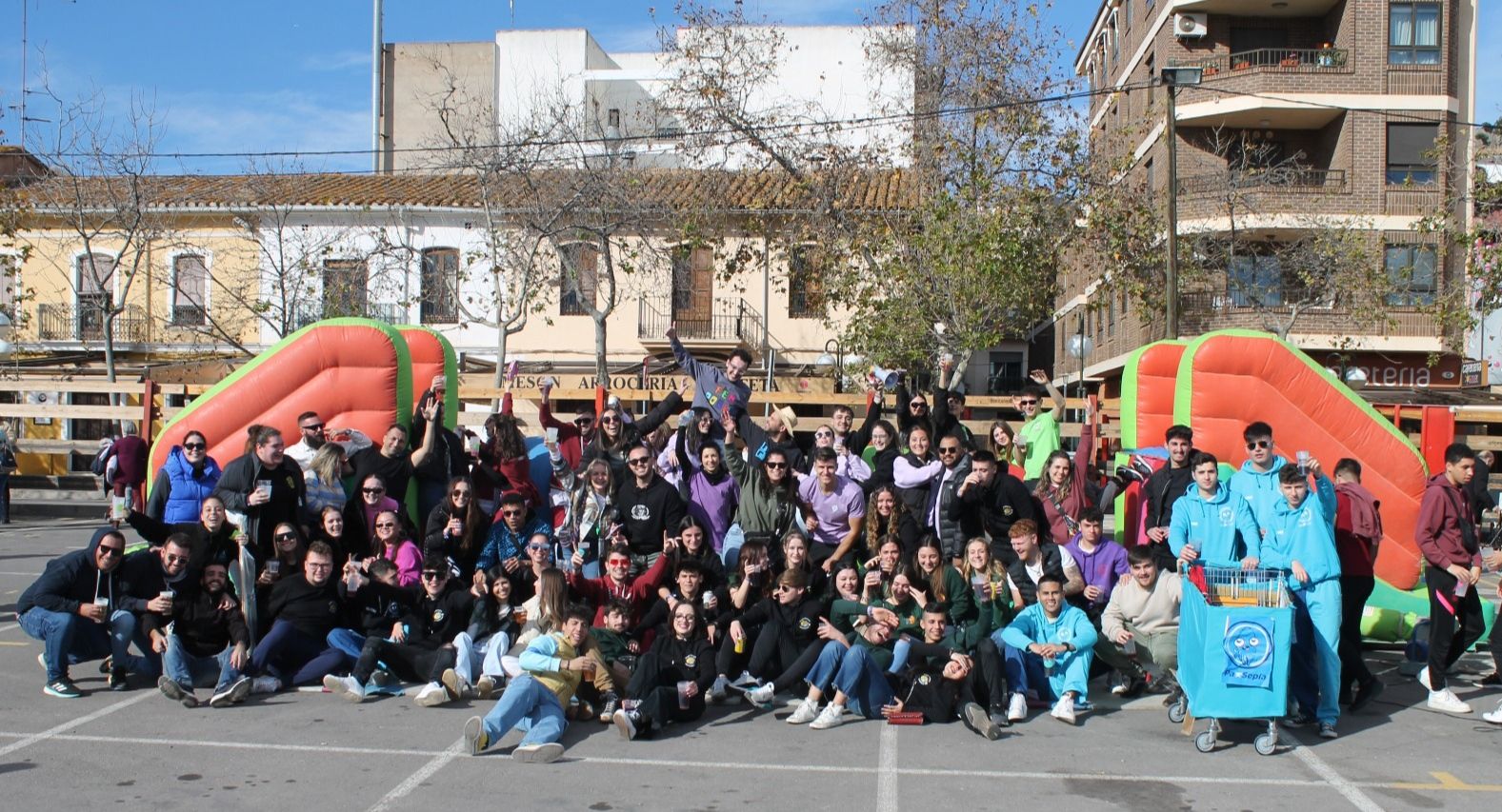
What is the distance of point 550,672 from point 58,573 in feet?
10.8

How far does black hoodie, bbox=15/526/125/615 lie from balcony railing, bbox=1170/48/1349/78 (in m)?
25.8

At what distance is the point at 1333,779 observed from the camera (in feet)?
21.2

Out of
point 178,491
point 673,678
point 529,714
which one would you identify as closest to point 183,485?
point 178,491

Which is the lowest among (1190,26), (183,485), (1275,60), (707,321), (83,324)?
(183,485)

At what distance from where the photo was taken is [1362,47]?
95.4 feet

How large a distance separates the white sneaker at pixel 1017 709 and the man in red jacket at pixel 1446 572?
2586 mm

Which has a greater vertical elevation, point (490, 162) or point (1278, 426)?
point (490, 162)

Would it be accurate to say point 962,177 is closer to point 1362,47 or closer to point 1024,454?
point 1024,454

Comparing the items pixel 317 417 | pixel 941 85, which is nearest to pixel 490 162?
pixel 941 85

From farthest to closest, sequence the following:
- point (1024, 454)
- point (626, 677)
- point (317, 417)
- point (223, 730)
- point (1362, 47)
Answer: point (1362, 47) < point (1024, 454) < point (317, 417) < point (626, 677) < point (223, 730)

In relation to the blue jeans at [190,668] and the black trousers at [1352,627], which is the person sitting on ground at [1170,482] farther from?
the blue jeans at [190,668]

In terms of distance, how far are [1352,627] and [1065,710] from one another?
1904 millimetres

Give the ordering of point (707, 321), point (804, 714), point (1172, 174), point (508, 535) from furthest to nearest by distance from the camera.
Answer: point (707, 321) < point (1172, 174) < point (508, 535) < point (804, 714)

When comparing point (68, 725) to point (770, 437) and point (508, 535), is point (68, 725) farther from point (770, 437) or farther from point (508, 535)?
point (770, 437)
